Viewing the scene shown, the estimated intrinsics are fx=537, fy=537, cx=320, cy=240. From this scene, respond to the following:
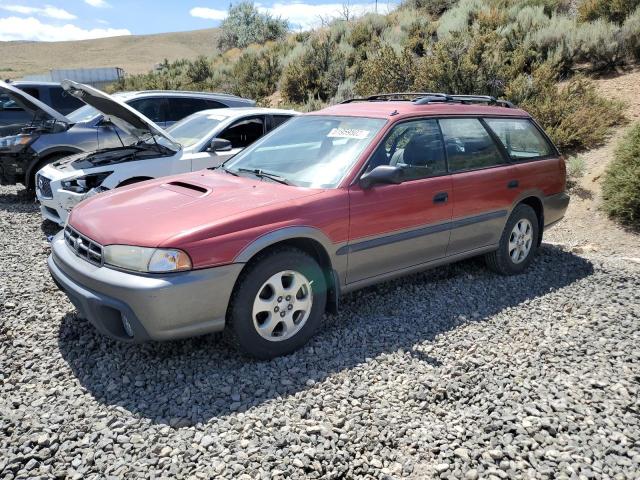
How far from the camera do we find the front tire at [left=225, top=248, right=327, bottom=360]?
3.42 m

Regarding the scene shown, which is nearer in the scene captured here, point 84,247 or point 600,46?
point 84,247

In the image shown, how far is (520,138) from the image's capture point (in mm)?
5445

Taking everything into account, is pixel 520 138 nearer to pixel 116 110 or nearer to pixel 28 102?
pixel 116 110

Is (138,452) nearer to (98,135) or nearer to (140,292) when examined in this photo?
(140,292)

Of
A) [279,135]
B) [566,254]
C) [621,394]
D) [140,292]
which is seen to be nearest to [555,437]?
[621,394]

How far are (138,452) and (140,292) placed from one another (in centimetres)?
87

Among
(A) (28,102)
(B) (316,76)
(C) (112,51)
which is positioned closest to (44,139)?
(A) (28,102)

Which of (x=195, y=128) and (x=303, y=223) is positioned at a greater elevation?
(x=195, y=128)

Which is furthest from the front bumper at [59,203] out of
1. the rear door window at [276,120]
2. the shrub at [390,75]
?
the shrub at [390,75]

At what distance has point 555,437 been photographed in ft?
9.59

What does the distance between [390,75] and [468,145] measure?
785 centimetres

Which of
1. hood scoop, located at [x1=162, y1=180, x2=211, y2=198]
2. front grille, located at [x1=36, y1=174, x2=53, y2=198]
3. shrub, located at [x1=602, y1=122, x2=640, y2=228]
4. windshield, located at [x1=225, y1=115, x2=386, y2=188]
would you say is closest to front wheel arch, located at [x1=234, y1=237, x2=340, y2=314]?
windshield, located at [x1=225, y1=115, x2=386, y2=188]

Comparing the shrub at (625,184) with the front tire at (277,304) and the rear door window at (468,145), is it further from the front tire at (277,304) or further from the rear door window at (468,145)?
the front tire at (277,304)

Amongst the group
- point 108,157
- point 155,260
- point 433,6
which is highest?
point 433,6
